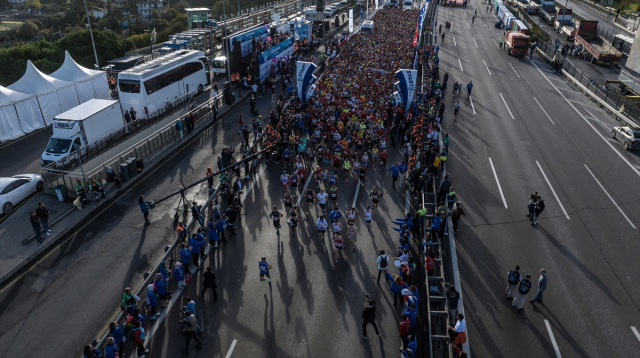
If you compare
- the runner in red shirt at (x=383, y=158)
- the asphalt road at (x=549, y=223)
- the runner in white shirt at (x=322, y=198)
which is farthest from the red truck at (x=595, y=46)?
the runner in white shirt at (x=322, y=198)

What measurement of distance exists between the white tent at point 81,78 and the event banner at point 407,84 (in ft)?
77.5

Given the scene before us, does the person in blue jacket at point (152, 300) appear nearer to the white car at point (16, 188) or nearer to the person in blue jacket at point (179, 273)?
the person in blue jacket at point (179, 273)

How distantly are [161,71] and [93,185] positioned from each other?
13.3 meters

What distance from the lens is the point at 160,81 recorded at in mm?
30141

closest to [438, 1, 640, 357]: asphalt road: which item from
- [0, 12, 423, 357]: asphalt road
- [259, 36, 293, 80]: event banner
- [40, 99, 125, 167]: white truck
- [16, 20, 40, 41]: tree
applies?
[0, 12, 423, 357]: asphalt road

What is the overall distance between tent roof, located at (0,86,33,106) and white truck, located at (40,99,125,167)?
7017 mm

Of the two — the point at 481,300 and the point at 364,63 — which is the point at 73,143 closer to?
the point at 481,300

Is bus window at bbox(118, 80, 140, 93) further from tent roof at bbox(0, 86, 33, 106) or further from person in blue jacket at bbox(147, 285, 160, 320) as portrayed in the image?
person in blue jacket at bbox(147, 285, 160, 320)

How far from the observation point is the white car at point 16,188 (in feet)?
63.8

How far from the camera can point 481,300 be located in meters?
14.5

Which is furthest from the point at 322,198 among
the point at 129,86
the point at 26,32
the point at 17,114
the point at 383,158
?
the point at 26,32

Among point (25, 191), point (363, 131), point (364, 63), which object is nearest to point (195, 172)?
point (25, 191)

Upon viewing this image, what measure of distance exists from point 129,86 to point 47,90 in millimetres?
6404

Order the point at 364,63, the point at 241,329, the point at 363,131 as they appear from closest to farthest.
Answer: the point at 241,329 < the point at 363,131 < the point at 364,63
